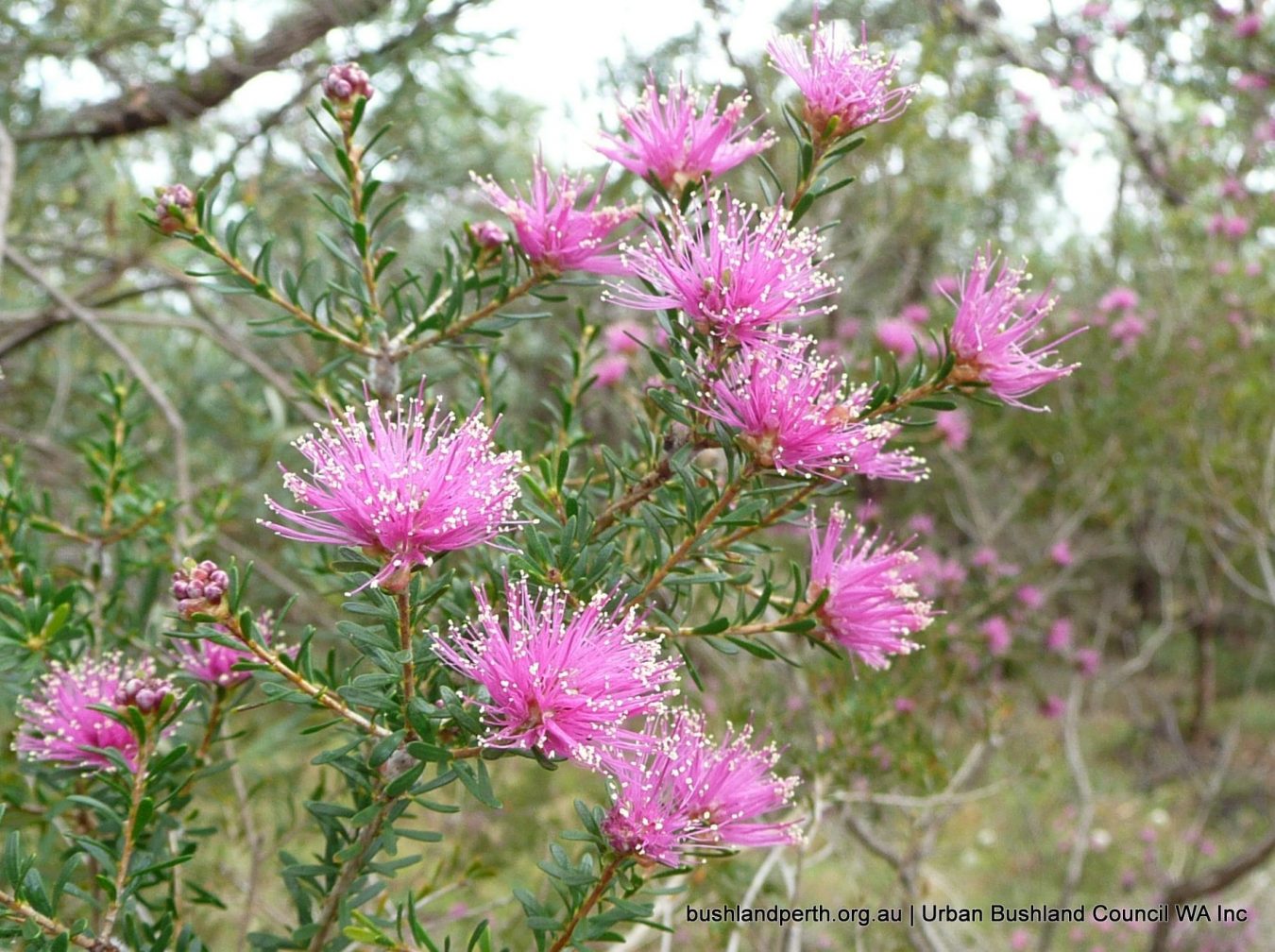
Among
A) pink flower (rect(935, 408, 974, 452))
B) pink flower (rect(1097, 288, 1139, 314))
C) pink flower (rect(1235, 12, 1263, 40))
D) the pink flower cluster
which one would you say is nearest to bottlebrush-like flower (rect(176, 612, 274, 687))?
the pink flower cluster

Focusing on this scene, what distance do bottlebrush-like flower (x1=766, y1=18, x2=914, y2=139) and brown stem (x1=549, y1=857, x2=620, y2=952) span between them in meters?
0.89

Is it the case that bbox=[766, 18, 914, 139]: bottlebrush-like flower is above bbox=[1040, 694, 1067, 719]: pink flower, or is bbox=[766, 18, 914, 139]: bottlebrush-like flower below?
above

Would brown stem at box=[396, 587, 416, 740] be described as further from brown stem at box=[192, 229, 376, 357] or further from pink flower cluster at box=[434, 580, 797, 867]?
brown stem at box=[192, 229, 376, 357]

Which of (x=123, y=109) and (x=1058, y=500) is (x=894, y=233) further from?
(x=123, y=109)

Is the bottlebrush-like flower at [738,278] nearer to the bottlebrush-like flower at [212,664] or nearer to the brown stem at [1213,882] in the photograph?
the bottlebrush-like flower at [212,664]

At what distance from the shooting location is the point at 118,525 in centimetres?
174

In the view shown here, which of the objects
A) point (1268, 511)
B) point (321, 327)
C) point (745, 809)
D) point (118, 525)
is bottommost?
point (1268, 511)

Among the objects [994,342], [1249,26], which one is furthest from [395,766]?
[1249,26]

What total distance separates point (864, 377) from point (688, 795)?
266 cm

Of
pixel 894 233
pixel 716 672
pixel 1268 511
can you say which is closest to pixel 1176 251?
pixel 894 233

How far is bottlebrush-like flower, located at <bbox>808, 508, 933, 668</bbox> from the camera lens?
1205 mm

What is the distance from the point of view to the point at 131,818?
109cm

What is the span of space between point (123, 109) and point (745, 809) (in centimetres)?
326

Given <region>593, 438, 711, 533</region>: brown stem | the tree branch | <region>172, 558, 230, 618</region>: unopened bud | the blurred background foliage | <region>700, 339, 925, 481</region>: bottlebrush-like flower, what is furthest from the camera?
the tree branch
